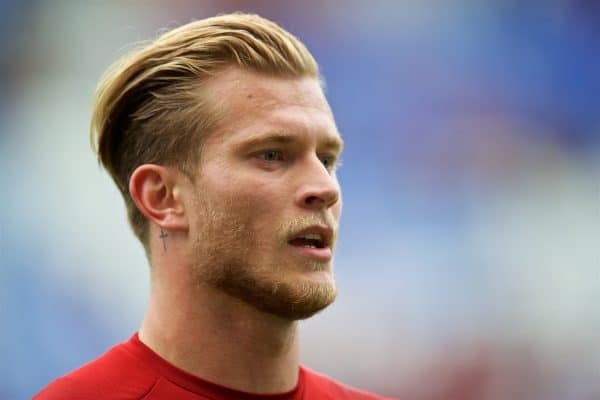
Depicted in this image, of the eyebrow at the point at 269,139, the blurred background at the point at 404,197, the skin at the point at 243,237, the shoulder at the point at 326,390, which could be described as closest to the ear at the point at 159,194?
the skin at the point at 243,237

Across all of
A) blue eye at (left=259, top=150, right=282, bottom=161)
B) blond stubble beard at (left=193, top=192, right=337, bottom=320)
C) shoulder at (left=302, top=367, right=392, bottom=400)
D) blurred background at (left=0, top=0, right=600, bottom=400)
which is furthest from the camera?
blurred background at (left=0, top=0, right=600, bottom=400)

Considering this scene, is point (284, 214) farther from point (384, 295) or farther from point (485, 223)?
point (485, 223)

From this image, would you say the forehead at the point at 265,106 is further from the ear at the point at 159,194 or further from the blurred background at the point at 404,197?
the blurred background at the point at 404,197

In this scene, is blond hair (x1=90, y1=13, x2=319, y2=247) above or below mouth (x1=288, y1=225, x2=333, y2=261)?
above

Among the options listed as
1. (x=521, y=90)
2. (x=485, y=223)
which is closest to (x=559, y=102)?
(x=521, y=90)

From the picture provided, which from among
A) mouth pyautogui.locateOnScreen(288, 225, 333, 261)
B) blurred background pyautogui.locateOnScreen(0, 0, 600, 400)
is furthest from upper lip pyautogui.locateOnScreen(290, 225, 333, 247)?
blurred background pyautogui.locateOnScreen(0, 0, 600, 400)

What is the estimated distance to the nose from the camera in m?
2.54

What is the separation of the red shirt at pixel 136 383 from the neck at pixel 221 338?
1.0 inches

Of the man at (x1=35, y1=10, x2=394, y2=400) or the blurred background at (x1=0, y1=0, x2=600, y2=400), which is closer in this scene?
the man at (x1=35, y1=10, x2=394, y2=400)

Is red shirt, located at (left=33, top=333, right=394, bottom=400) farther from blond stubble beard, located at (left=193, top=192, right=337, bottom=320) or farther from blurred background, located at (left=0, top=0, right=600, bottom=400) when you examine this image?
blurred background, located at (left=0, top=0, right=600, bottom=400)

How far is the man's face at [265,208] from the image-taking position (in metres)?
2.51

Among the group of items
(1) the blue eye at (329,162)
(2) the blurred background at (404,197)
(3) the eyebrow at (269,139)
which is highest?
(3) the eyebrow at (269,139)

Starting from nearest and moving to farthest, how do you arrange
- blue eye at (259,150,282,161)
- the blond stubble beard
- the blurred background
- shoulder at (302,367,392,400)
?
the blond stubble beard, blue eye at (259,150,282,161), shoulder at (302,367,392,400), the blurred background

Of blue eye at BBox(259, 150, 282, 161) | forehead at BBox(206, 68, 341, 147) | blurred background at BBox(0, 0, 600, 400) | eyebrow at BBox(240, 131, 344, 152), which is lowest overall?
blurred background at BBox(0, 0, 600, 400)
